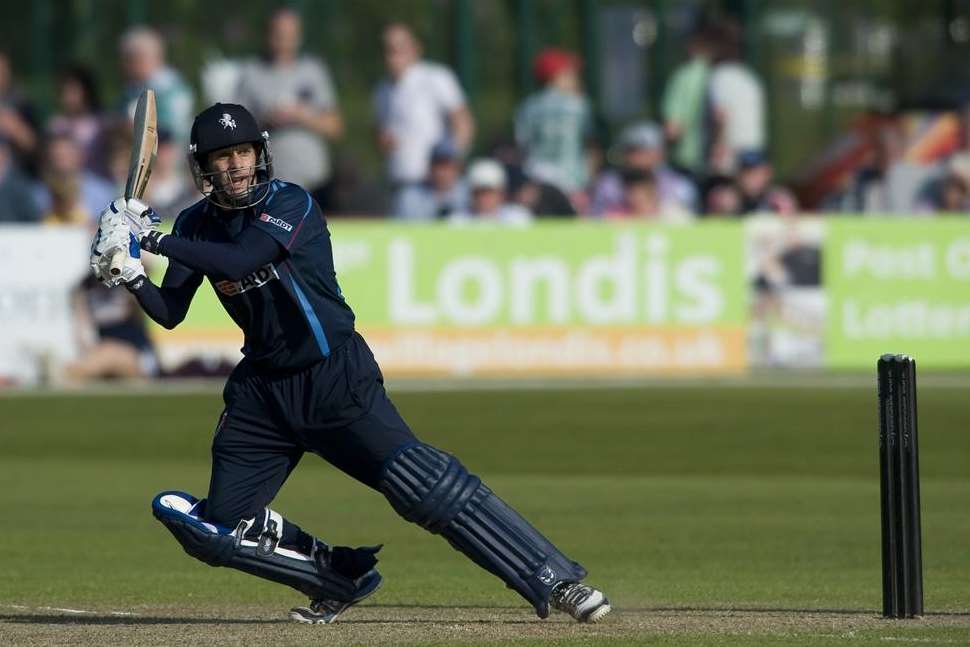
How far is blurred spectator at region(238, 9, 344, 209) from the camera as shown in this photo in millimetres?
18609

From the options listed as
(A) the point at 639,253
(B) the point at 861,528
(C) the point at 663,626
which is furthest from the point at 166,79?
(C) the point at 663,626

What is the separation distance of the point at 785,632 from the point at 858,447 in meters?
7.59

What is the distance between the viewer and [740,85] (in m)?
20.5

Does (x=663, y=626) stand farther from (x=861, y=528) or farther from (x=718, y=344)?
(x=718, y=344)

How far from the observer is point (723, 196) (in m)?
19.6

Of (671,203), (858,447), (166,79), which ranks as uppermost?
(166,79)

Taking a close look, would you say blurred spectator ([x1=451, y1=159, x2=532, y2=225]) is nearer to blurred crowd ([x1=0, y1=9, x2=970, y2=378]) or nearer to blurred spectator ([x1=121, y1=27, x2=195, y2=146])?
blurred crowd ([x1=0, y1=9, x2=970, y2=378])

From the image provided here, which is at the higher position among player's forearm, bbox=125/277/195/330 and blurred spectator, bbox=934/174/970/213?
player's forearm, bbox=125/277/195/330

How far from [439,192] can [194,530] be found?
1177 centimetres

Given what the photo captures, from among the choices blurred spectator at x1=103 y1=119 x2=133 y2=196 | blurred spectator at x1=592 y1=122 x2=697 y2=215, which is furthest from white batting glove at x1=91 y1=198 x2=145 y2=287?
blurred spectator at x1=592 y1=122 x2=697 y2=215

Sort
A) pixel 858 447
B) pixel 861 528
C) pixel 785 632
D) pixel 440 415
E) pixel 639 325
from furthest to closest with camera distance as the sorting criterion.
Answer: pixel 639 325
pixel 440 415
pixel 858 447
pixel 861 528
pixel 785 632

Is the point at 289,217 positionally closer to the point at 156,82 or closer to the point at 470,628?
the point at 470,628

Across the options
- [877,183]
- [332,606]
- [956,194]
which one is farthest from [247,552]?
[877,183]

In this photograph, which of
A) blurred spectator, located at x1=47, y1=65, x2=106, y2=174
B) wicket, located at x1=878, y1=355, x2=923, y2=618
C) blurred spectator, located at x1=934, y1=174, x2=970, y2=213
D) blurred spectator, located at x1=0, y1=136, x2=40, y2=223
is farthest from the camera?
blurred spectator, located at x1=934, y1=174, x2=970, y2=213
